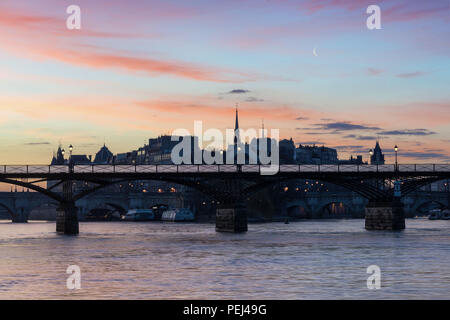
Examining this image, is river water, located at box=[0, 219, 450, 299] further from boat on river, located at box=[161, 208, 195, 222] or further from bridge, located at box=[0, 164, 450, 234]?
boat on river, located at box=[161, 208, 195, 222]

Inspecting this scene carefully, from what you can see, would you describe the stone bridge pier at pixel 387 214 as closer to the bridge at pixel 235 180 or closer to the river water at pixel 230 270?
the bridge at pixel 235 180

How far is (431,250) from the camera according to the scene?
7019 centimetres

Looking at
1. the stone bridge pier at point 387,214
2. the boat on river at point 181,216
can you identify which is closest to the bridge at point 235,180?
the stone bridge pier at point 387,214

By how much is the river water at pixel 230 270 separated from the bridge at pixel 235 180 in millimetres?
22746

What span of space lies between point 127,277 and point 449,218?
159 metres

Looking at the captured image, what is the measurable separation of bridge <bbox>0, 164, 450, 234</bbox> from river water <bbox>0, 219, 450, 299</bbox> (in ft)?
74.6

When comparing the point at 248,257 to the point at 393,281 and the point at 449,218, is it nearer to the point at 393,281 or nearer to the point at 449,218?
the point at 393,281

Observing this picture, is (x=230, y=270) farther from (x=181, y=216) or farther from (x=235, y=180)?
(x=181, y=216)

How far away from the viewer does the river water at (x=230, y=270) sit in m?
39.9

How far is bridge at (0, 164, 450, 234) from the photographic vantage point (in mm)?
105188

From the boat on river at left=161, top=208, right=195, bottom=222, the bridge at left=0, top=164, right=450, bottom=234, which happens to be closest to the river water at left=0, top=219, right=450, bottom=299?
the bridge at left=0, top=164, right=450, bottom=234

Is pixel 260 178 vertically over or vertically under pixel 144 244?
over

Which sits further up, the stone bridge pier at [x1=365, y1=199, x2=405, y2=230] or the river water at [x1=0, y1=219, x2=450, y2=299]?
the stone bridge pier at [x1=365, y1=199, x2=405, y2=230]
